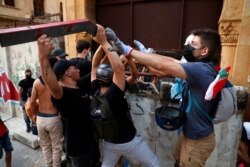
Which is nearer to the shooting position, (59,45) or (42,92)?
(42,92)

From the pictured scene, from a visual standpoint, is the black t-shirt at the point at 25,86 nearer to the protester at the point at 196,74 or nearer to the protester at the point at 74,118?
the protester at the point at 74,118

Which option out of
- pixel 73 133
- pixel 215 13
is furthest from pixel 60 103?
pixel 215 13

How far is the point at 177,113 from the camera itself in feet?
6.14

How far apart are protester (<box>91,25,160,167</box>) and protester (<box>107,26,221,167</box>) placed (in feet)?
0.45

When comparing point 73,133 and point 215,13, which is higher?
point 215,13

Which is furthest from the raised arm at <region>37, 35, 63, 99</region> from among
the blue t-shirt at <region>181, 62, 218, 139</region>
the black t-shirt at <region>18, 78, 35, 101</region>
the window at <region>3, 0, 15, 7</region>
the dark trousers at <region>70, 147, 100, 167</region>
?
the window at <region>3, 0, 15, 7</region>

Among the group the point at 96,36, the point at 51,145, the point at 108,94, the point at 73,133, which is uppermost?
the point at 96,36

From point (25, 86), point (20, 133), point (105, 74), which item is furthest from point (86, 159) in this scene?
point (25, 86)

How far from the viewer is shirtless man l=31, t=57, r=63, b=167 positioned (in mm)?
2699

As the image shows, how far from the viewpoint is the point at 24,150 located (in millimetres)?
3971

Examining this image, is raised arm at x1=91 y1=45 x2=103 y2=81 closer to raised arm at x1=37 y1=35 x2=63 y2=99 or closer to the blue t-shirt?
raised arm at x1=37 y1=35 x2=63 y2=99

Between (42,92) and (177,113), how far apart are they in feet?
6.13

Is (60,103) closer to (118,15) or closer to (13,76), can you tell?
(118,15)

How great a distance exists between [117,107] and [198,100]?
74 cm
